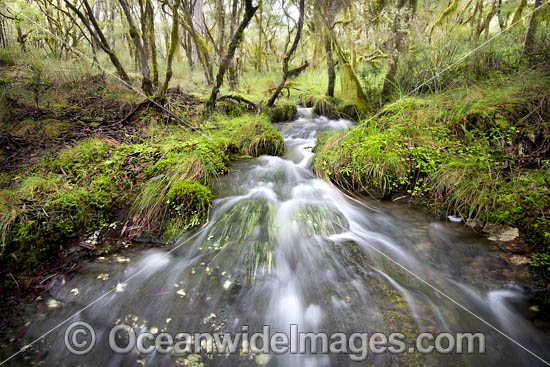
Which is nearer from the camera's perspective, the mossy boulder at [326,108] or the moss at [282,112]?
the moss at [282,112]

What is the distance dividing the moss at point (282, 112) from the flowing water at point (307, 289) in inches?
187

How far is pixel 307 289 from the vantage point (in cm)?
192

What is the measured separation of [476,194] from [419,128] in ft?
4.47

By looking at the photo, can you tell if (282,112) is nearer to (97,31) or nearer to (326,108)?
(326,108)

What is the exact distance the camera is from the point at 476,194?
2484mm

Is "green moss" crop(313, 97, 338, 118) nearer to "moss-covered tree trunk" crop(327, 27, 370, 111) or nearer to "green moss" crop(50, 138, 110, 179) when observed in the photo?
"moss-covered tree trunk" crop(327, 27, 370, 111)

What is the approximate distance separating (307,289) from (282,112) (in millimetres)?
6020

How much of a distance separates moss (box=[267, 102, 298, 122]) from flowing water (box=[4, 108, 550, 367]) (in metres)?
4.75

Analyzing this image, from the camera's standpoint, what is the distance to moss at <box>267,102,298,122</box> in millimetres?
6945

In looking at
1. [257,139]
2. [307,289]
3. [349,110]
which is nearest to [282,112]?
[349,110]

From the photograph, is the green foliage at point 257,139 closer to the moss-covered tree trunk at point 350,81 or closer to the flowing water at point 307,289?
the flowing water at point 307,289

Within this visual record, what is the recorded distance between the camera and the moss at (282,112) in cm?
695

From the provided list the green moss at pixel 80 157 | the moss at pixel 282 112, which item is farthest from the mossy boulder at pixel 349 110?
the green moss at pixel 80 157

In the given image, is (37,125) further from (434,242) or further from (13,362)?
(434,242)
